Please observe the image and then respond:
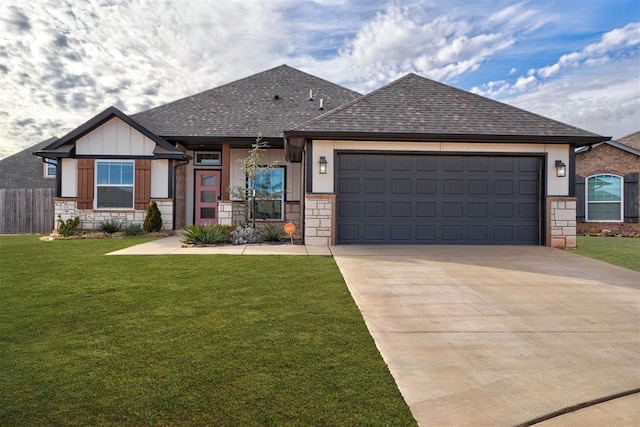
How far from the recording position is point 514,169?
10547mm

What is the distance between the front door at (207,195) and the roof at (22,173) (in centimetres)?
1313

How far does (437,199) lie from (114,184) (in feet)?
36.2

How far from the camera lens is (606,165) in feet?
52.3

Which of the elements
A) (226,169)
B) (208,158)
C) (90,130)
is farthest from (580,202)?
(90,130)

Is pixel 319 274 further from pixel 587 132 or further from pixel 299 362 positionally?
pixel 587 132

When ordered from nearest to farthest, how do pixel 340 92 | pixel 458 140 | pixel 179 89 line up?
pixel 458 140, pixel 340 92, pixel 179 89

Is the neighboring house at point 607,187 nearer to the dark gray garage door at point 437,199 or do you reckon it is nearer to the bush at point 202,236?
the dark gray garage door at point 437,199

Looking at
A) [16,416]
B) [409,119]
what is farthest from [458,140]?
[16,416]

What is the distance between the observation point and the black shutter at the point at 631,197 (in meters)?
15.6

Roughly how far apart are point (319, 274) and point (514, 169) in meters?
7.14

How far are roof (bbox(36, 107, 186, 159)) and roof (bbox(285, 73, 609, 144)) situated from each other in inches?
230

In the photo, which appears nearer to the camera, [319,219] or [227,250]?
[227,250]

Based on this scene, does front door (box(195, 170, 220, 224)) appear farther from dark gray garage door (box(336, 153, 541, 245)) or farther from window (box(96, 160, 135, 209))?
dark gray garage door (box(336, 153, 541, 245))

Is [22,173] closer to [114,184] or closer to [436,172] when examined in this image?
[114,184]
